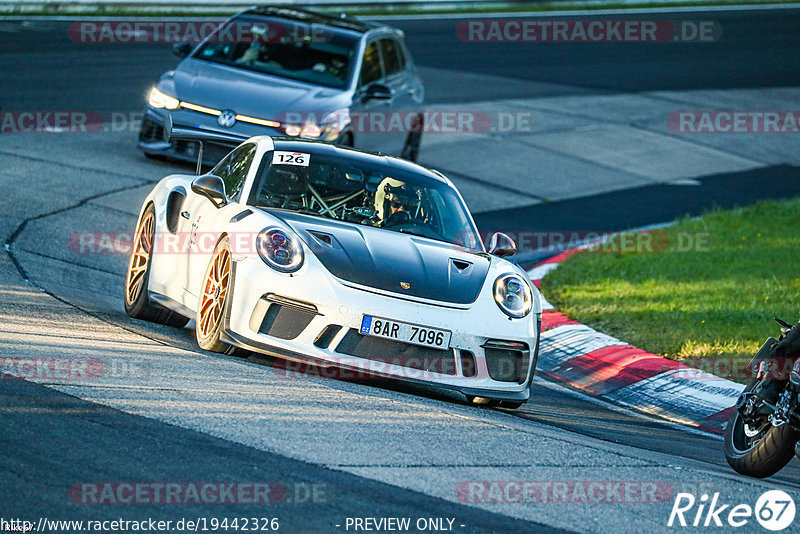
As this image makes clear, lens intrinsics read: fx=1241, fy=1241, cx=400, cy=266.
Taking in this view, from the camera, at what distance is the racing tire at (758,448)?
594 centimetres

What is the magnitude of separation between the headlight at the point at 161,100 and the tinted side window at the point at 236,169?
15.4 feet

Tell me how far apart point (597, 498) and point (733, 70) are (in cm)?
2412

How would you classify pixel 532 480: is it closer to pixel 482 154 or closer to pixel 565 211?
pixel 565 211

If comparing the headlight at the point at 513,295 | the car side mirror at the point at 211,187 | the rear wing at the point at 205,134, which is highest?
the car side mirror at the point at 211,187

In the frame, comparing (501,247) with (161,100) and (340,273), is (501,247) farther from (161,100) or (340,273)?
(161,100)

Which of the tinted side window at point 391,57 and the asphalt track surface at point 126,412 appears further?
the tinted side window at point 391,57

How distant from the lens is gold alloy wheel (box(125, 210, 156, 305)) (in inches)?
332

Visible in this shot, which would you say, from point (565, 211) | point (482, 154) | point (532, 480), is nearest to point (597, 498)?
point (532, 480)

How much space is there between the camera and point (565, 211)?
15227 millimetres

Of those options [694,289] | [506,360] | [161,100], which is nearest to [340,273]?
[506,360]

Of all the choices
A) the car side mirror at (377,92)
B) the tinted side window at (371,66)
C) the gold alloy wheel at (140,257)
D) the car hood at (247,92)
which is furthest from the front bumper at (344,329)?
the tinted side window at (371,66)

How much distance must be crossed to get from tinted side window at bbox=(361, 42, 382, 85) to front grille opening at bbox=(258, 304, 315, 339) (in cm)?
813

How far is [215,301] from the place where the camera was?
7.25m

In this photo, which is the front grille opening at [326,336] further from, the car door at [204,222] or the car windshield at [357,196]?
the car windshield at [357,196]
